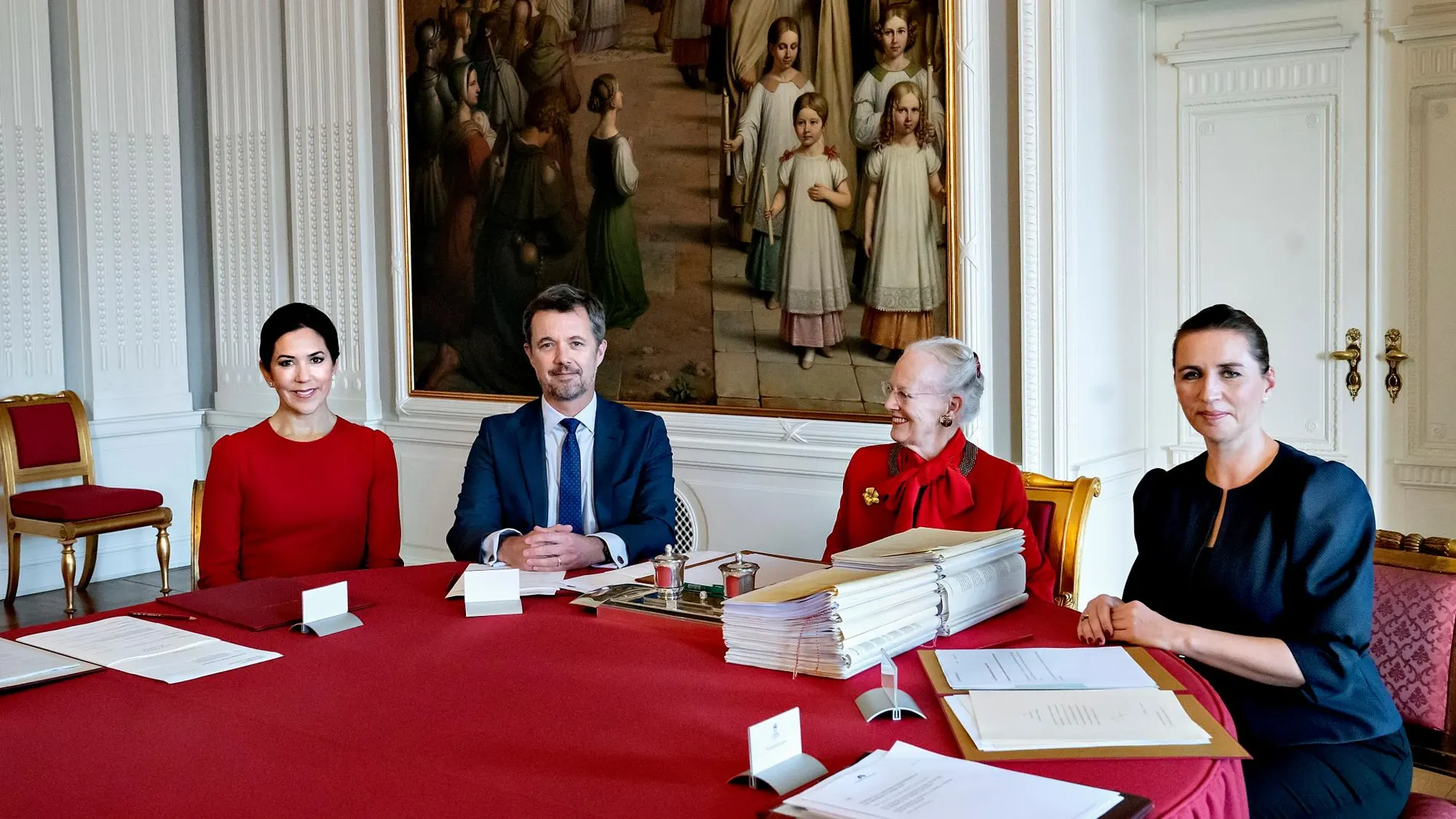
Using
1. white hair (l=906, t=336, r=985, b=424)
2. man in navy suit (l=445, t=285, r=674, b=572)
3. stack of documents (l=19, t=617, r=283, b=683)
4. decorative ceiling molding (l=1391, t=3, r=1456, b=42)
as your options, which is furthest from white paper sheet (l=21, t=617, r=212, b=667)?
decorative ceiling molding (l=1391, t=3, r=1456, b=42)

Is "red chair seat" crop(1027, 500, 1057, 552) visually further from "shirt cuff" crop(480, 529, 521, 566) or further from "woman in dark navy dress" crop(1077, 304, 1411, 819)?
"shirt cuff" crop(480, 529, 521, 566)

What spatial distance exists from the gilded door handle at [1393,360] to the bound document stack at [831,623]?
134 inches

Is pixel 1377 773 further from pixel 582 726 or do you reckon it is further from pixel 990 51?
pixel 990 51

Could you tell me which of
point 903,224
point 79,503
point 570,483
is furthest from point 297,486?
point 79,503

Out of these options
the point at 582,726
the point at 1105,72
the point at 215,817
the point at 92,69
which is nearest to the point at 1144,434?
the point at 1105,72

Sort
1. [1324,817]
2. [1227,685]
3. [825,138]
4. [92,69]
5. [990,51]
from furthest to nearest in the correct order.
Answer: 1. [92,69]
2. [825,138]
3. [990,51]
4. [1227,685]
5. [1324,817]

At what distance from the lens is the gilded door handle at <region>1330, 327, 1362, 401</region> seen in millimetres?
4891

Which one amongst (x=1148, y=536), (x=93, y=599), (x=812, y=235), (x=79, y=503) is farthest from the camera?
(x=93, y=599)

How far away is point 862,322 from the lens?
205 inches

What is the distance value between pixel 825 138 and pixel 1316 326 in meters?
2.13

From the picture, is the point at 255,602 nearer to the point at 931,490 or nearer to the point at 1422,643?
the point at 931,490

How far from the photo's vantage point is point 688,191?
571 cm

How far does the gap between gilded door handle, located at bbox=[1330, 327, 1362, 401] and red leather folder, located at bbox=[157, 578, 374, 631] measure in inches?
156

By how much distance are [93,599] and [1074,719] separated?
20.4ft
